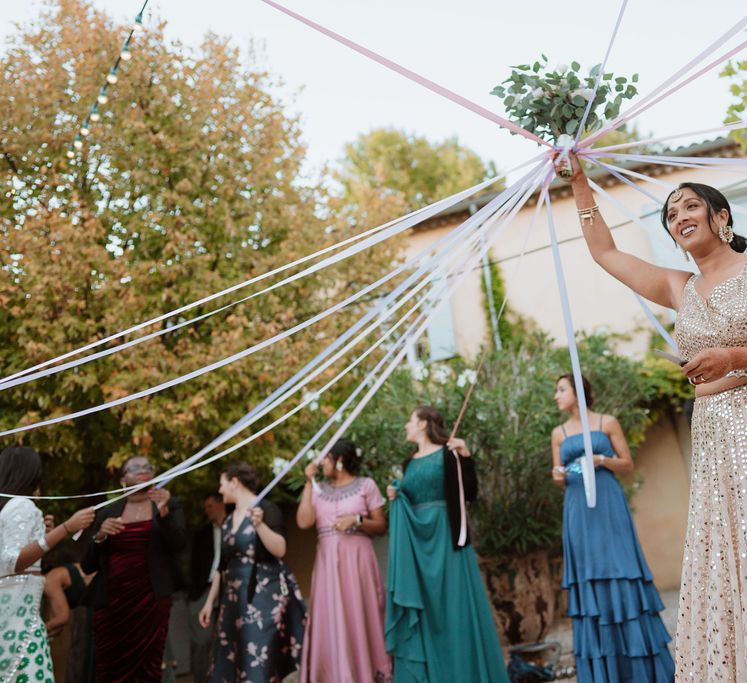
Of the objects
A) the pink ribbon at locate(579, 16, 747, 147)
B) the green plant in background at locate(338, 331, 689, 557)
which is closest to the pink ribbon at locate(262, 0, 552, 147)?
the pink ribbon at locate(579, 16, 747, 147)

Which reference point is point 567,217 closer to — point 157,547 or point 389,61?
point 157,547

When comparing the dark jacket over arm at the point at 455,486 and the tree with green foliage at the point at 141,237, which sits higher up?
the tree with green foliage at the point at 141,237

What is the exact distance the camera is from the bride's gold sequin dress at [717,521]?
2.49m

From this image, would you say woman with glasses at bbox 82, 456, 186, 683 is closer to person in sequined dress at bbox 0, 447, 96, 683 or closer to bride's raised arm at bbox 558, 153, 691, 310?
person in sequined dress at bbox 0, 447, 96, 683

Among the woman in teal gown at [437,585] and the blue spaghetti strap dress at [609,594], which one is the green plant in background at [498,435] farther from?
the blue spaghetti strap dress at [609,594]

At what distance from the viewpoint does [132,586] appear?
5.77 m

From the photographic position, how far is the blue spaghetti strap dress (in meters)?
4.52

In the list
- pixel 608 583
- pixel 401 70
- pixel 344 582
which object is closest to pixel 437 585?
pixel 344 582

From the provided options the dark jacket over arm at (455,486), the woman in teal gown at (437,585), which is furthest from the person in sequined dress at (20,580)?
the dark jacket over arm at (455,486)

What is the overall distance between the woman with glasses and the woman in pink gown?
1.05m

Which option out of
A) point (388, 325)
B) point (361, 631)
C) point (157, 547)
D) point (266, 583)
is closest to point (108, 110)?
point (388, 325)

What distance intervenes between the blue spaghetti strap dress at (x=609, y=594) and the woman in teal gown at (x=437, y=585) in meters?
0.60

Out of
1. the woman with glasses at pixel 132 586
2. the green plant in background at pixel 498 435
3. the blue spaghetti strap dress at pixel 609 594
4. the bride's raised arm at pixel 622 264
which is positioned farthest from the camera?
the green plant in background at pixel 498 435

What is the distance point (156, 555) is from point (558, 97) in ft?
14.1
